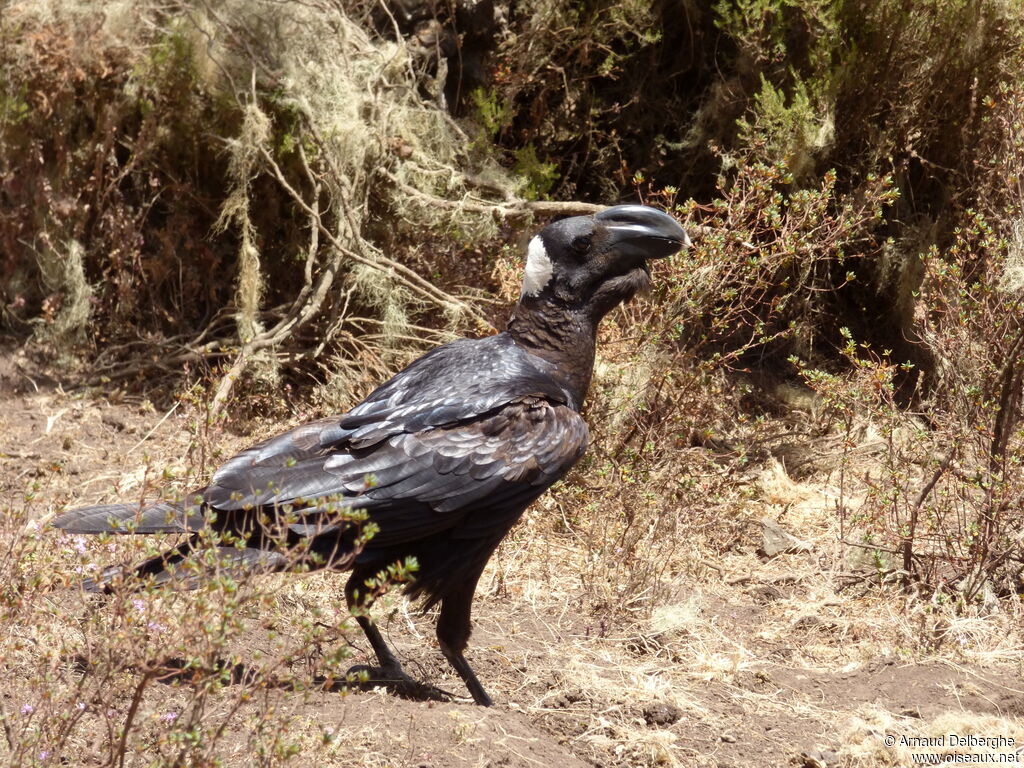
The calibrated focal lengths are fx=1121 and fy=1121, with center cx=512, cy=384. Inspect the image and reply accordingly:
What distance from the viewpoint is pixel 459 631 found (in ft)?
13.7

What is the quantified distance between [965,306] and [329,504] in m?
3.38

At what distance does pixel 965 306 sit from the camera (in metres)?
4.94

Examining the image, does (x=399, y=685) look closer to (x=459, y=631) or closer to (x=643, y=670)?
(x=459, y=631)

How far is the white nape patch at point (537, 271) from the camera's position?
181 inches

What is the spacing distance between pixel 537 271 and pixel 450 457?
0.99m

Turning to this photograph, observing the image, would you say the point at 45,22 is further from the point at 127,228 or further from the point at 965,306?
the point at 965,306

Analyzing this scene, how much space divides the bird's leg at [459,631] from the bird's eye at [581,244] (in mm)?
1404

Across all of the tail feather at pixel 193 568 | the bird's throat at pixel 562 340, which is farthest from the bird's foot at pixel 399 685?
the bird's throat at pixel 562 340

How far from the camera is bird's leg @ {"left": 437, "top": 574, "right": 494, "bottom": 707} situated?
415cm

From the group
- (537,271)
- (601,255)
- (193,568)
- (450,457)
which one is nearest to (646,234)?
(601,255)

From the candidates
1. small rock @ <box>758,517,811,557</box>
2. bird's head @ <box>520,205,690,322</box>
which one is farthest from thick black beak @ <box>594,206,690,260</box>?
small rock @ <box>758,517,811,557</box>

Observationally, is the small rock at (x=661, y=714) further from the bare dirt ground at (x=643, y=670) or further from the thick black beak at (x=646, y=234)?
the thick black beak at (x=646, y=234)

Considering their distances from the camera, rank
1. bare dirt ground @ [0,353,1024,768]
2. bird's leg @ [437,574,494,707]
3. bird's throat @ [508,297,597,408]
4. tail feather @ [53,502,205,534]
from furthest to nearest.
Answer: bird's throat @ [508,297,597,408] → bird's leg @ [437,574,494,707] → tail feather @ [53,502,205,534] → bare dirt ground @ [0,353,1024,768]

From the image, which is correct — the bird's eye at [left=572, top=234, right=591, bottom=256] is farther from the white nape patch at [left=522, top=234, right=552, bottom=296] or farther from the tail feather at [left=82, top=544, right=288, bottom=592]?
the tail feather at [left=82, top=544, right=288, bottom=592]
